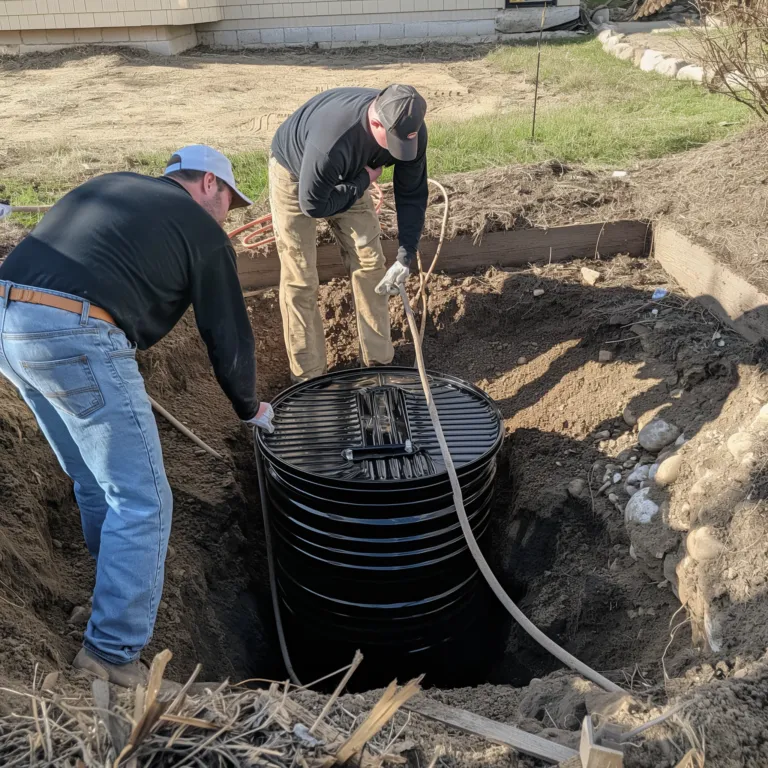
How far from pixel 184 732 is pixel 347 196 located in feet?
8.71

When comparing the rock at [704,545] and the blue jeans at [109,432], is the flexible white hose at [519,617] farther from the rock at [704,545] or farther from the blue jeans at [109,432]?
the blue jeans at [109,432]

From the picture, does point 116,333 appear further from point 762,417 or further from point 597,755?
point 762,417

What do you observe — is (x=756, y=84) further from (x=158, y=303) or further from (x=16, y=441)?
(x=16, y=441)

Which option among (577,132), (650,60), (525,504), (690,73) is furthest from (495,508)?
(650,60)

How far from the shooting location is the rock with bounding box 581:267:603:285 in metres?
4.60

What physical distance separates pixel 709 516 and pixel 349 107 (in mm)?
2498

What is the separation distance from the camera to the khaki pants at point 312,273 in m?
3.95

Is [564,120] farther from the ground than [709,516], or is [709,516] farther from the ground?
[564,120]

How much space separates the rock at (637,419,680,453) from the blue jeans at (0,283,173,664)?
2351 millimetres

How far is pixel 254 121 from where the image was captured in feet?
29.2

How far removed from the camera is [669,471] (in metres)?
3.27

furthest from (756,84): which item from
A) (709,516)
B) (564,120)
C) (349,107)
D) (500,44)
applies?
(500,44)

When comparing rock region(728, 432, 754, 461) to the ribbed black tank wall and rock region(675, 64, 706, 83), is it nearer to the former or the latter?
the ribbed black tank wall

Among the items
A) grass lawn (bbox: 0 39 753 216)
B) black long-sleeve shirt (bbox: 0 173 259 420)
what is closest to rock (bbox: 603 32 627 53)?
grass lawn (bbox: 0 39 753 216)
